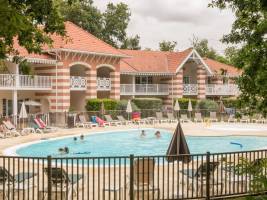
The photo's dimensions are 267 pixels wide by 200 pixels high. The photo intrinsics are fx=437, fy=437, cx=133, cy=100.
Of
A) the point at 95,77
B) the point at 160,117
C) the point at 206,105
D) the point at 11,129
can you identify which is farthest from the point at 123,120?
the point at 206,105

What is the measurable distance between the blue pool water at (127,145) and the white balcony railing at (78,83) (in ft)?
29.5

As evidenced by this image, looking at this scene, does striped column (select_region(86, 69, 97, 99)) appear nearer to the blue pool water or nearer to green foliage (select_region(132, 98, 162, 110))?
green foliage (select_region(132, 98, 162, 110))

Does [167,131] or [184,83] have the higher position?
[184,83]

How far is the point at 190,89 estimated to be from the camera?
4838 centimetres

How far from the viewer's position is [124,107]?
3909 cm

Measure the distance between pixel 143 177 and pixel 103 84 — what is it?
30767mm

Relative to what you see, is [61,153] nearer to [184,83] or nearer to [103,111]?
[103,111]

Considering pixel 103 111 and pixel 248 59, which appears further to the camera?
pixel 103 111

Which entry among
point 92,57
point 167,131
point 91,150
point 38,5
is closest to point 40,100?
point 92,57

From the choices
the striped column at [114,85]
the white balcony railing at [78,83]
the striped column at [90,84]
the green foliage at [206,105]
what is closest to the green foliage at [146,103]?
the striped column at [114,85]

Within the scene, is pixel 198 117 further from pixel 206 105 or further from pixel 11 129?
pixel 11 129

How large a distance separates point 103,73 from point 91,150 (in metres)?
22.0

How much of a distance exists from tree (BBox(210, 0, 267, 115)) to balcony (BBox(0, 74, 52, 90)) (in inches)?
Answer: 929

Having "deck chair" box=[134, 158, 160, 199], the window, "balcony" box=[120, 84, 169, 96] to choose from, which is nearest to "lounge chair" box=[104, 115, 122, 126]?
"balcony" box=[120, 84, 169, 96]
